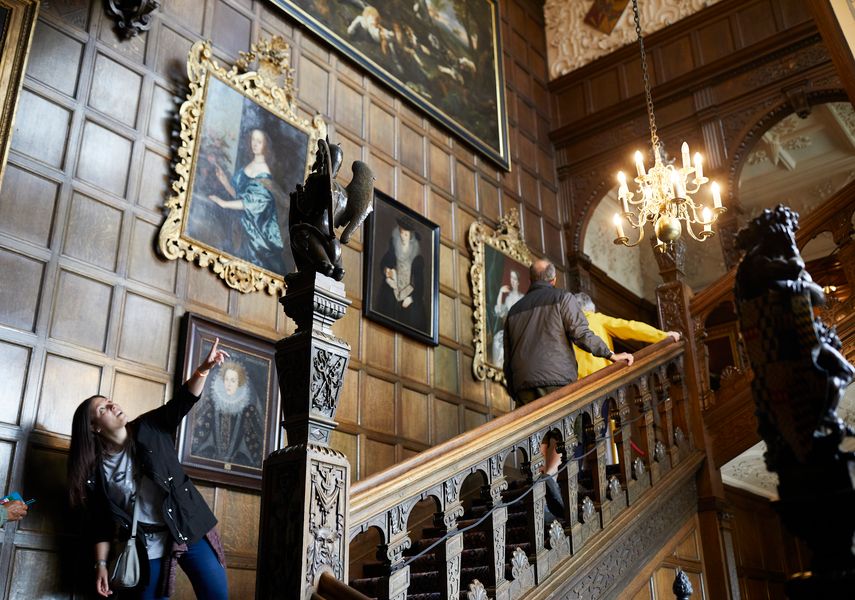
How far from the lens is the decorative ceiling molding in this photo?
9.43m

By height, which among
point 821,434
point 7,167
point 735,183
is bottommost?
point 821,434

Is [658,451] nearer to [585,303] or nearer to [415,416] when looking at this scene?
[585,303]

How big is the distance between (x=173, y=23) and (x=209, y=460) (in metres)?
3.22

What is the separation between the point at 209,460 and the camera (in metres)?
4.88

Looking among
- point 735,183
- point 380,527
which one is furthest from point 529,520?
point 735,183

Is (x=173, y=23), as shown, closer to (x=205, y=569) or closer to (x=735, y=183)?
(x=205, y=569)

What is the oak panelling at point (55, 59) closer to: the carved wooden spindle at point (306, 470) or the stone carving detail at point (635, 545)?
the carved wooden spindle at point (306, 470)

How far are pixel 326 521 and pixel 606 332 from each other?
10.9ft

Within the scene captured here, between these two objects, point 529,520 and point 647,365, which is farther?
point 647,365

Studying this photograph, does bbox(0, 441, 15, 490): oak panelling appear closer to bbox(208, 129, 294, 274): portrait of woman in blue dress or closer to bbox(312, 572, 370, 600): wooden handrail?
bbox(208, 129, 294, 274): portrait of woman in blue dress

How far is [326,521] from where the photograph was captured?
8.09 ft

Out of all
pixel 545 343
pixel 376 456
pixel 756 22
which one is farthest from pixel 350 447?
pixel 756 22

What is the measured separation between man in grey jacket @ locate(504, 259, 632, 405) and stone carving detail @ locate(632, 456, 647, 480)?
0.71 meters

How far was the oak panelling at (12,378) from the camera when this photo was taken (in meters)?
4.07
